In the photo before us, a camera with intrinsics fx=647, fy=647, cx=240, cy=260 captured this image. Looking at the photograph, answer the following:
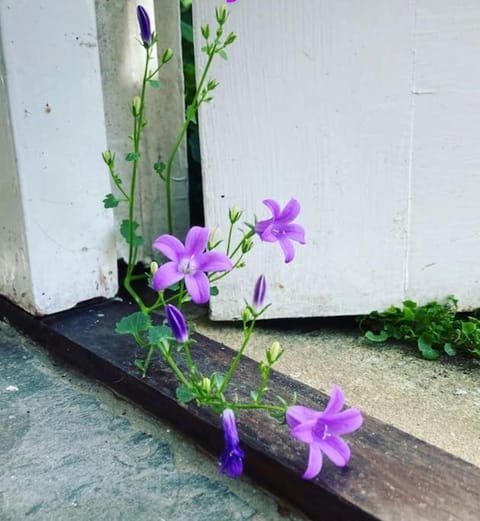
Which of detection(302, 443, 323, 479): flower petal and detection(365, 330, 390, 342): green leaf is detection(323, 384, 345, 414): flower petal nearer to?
detection(302, 443, 323, 479): flower petal

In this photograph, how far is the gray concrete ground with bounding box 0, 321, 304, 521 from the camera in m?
0.77

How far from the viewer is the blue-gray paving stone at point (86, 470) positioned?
771 mm

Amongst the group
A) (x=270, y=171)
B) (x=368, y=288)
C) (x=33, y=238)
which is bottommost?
(x=368, y=288)

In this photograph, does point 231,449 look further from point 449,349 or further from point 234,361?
point 449,349

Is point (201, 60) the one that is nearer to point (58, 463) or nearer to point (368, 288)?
point (368, 288)

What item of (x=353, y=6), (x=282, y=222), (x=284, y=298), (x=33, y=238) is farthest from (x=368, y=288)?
(x=33, y=238)

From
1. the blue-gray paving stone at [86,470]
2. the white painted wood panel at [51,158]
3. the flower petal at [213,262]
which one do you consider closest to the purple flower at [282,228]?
the flower petal at [213,262]

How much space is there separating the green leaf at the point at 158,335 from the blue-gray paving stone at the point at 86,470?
0.16m

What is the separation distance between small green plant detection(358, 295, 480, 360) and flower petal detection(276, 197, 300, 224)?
1.38 ft

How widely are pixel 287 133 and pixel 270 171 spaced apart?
0.25 feet

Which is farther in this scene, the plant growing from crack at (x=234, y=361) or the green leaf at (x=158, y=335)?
the green leaf at (x=158, y=335)

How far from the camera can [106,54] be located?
4.32 feet

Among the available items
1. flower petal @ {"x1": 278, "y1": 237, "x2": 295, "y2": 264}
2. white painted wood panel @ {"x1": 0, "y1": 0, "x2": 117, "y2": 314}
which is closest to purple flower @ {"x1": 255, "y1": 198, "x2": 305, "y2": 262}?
flower petal @ {"x1": 278, "y1": 237, "x2": 295, "y2": 264}

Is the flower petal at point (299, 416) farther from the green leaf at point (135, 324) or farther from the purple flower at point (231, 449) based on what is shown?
the green leaf at point (135, 324)
